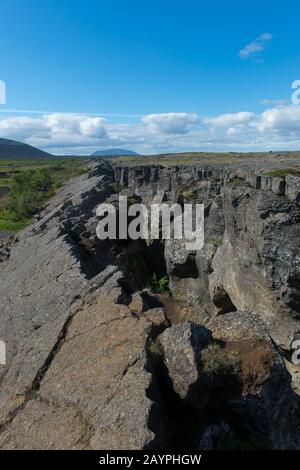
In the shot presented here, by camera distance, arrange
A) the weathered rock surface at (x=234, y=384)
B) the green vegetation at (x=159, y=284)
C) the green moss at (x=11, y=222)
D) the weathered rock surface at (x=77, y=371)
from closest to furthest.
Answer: the weathered rock surface at (x=77, y=371) → the weathered rock surface at (x=234, y=384) → the green vegetation at (x=159, y=284) → the green moss at (x=11, y=222)

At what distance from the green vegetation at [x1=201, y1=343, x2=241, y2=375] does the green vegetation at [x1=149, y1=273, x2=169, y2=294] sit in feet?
46.4

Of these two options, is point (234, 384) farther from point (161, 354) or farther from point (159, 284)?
point (159, 284)

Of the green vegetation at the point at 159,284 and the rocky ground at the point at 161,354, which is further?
the green vegetation at the point at 159,284

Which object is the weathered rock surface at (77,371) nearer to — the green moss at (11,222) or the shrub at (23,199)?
the green moss at (11,222)

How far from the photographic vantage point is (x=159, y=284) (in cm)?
2453

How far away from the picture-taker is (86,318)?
12117 millimetres

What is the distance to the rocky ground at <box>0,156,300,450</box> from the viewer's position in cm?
853

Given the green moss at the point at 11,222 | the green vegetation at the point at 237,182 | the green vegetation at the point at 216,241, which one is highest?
the green vegetation at the point at 237,182

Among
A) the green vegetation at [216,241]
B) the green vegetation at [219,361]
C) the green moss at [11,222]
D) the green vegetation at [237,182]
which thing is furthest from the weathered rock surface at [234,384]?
the green moss at [11,222]

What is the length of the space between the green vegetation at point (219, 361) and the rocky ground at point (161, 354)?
3cm

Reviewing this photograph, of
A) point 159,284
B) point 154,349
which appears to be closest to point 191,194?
point 159,284

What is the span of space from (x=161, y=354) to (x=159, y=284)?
49.2 ft

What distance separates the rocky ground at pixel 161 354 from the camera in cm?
853
